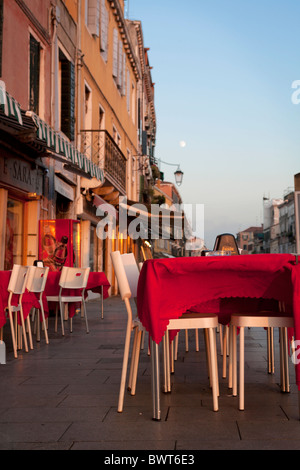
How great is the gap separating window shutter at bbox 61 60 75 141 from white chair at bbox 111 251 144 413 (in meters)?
10.9

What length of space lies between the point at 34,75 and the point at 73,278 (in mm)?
5317

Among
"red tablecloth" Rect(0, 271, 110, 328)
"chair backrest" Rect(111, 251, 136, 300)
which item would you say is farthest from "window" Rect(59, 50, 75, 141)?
"chair backrest" Rect(111, 251, 136, 300)

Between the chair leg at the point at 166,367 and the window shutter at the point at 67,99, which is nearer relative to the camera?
the chair leg at the point at 166,367

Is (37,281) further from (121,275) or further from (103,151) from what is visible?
(103,151)

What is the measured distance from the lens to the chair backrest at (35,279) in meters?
7.56

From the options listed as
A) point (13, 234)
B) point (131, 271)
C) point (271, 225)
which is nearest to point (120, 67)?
point (13, 234)

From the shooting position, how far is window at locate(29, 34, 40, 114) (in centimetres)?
1223

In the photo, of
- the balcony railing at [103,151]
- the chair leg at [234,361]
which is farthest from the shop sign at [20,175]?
the chair leg at [234,361]

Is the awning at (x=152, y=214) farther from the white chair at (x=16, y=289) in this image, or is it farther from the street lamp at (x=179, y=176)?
the white chair at (x=16, y=289)

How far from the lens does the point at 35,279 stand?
7766 millimetres

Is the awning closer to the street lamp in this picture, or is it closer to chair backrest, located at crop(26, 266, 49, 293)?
the street lamp

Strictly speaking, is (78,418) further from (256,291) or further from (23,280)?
(23,280)

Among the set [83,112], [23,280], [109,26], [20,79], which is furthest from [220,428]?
[109,26]

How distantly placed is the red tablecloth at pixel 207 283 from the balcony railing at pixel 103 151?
13.2m
